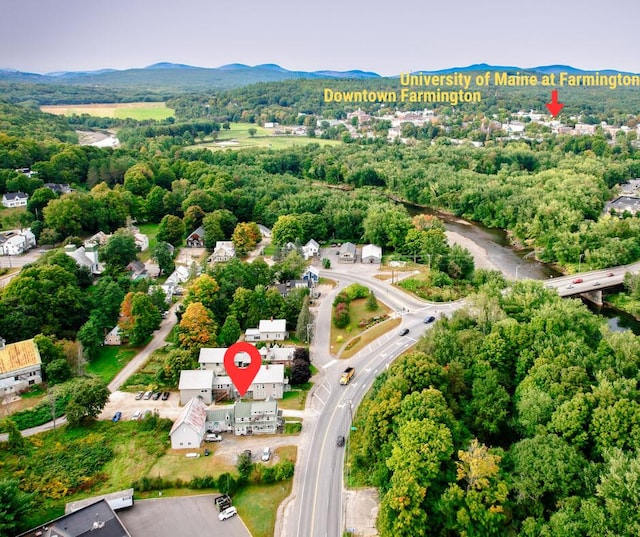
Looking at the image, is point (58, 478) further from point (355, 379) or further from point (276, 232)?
point (276, 232)

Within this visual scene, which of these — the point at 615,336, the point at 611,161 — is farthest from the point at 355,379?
the point at 611,161

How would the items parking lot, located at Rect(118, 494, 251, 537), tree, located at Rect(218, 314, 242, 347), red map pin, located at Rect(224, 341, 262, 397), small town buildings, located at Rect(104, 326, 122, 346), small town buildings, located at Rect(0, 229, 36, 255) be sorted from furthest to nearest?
small town buildings, located at Rect(0, 229, 36, 255), small town buildings, located at Rect(104, 326, 122, 346), tree, located at Rect(218, 314, 242, 347), red map pin, located at Rect(224, 341, 262, 397), parking lot, located at Rect(118, 494, 251, 537)

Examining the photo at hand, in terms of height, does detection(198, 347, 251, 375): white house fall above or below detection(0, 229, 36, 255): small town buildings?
below

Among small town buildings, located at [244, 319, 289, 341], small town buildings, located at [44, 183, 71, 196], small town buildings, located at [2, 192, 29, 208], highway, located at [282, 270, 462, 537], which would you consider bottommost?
highway, located at [282, 270, 462, 537]

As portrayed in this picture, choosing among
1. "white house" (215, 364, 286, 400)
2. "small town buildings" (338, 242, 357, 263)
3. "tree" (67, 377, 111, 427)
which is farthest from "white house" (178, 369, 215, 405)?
"small town buildings" (338, 242, 357, 263)

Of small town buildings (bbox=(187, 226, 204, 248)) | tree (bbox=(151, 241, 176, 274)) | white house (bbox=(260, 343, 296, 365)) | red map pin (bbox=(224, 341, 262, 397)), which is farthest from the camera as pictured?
small town buildings (bbox=(187, 226, 204, 248))

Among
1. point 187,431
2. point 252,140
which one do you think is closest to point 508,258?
point 187,431

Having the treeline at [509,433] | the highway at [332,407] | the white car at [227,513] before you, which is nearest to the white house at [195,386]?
the highway at [332,407]

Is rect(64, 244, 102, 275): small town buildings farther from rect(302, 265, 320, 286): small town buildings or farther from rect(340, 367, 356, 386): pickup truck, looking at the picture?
rect(340, 367, 356, 386): pickup truck
